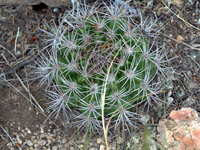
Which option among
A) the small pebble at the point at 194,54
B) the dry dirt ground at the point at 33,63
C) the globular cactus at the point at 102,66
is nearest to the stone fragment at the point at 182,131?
the dry dirt ground at the point at 33,63

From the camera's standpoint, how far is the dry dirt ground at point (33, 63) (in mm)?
2375

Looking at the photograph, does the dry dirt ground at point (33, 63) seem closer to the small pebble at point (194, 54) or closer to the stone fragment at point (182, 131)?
the small pebble at point (194, 54)

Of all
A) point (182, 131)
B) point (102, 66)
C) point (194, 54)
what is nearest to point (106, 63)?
point (102, 66)

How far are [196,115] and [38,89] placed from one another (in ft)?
5.69

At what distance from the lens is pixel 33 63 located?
98.6 inches

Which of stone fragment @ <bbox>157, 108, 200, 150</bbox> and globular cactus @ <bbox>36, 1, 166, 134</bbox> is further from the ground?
globular cactus @ <bbox>36, 1, 166, 134</bbox>

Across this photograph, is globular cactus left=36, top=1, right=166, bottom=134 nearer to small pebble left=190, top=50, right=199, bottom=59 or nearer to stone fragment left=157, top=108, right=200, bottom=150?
stone fragment left=157, top=108, right=200, bottom=150

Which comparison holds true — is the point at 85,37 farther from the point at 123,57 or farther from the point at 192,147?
the point at 192,147

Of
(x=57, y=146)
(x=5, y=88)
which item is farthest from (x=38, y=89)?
(x=57, y=146)

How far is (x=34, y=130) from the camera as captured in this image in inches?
93.0

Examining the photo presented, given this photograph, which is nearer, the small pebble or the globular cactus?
the globular cactus

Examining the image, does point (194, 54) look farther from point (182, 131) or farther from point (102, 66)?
point (102, 66)

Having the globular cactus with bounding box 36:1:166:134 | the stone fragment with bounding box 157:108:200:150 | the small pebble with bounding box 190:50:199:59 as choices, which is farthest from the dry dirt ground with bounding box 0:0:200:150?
the globular cactus with bounding box 36:1:166:134

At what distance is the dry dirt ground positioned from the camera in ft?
7.79
